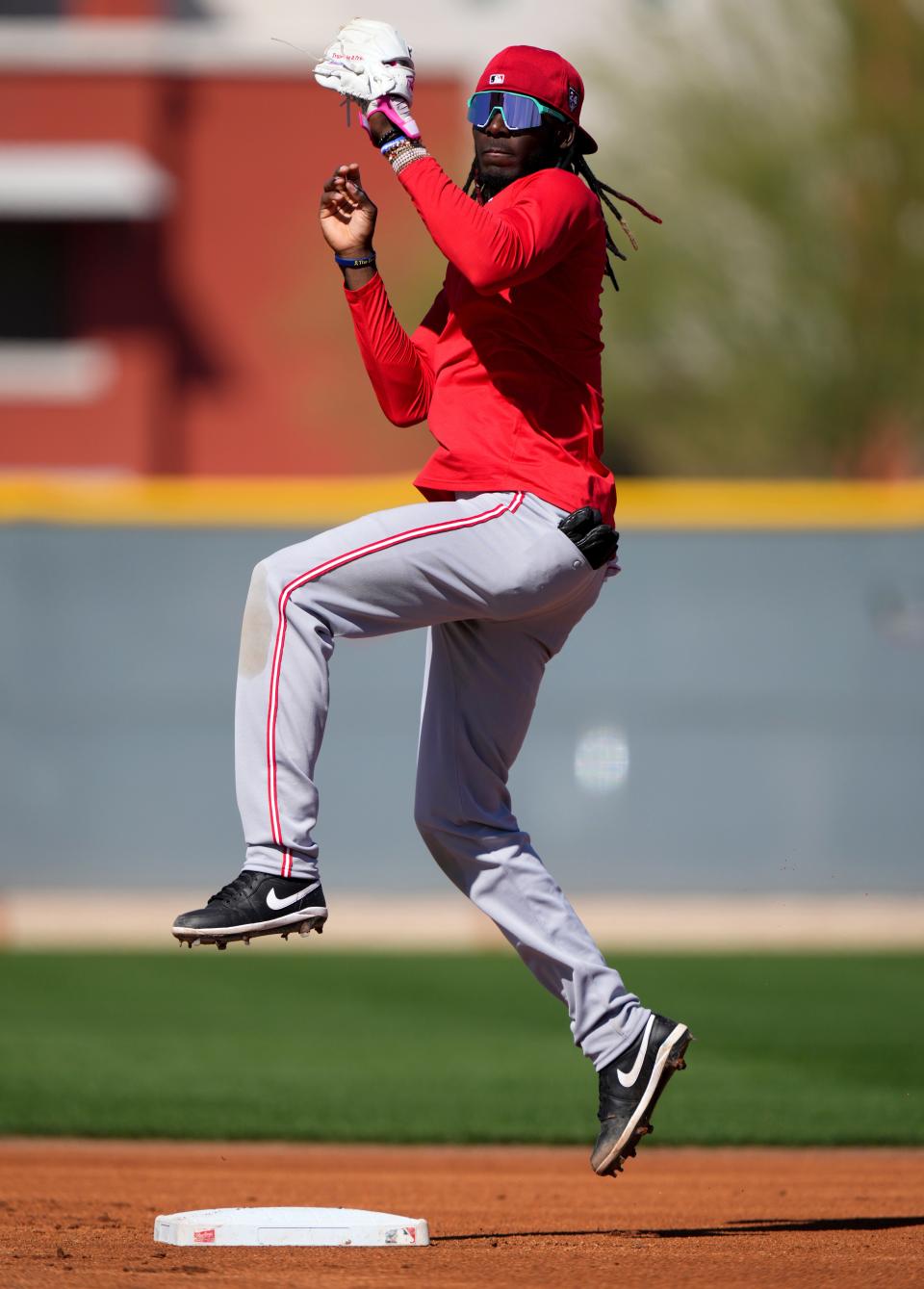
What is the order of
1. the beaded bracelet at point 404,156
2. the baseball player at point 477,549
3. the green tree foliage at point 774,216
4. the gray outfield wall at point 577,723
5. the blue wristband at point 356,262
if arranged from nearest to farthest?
the baseball player at point 477,549 → the beaded bracelet at point 404,156 → the blue wristband at point 356,262 → the gray outfield wall at point 577,723 → the green tree foliage at point 774,216

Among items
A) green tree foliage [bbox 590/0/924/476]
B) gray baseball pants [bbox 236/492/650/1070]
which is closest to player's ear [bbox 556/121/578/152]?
gray baseball pants [bbox 236/492/650/1070]

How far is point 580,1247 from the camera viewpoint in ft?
16.8

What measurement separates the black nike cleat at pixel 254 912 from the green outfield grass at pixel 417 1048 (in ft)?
10.9

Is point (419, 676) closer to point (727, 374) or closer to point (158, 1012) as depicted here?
point (158, 1012)

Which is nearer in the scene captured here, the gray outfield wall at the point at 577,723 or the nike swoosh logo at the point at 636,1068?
the nike swoosh logo at the point at 636,1068

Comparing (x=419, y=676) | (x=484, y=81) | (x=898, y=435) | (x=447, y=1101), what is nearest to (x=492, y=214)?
(x=484, y=81)

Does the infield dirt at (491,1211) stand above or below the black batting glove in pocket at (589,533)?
below

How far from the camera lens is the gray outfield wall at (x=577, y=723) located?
1399 cm

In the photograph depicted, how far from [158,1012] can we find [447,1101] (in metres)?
2.86

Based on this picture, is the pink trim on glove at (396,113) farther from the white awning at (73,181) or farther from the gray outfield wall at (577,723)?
the white awning at (73,181)

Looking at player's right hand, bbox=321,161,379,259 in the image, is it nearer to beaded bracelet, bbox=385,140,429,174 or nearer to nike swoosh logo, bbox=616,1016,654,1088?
beaded bracelet, bbox=385,140,429,174

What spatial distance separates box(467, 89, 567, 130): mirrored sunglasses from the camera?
4.85m

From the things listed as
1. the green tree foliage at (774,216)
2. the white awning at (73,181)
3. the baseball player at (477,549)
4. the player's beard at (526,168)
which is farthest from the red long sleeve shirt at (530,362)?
the white awning at (73,181)

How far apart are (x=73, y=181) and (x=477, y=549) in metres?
19.3
